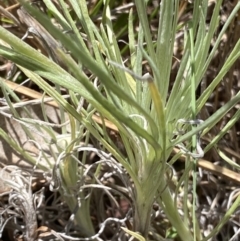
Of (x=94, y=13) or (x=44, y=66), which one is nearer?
(x=44, y=66)

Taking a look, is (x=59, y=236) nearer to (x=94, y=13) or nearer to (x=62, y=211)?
(x=62, y=211)

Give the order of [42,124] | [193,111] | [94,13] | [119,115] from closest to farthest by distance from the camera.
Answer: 1. [119,115]
2. [193,111]
3. [42,124]
4. [94,13]

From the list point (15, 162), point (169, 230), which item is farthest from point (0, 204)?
point (169, 230)

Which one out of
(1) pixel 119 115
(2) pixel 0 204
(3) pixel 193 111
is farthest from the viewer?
(2) pixel 0 204

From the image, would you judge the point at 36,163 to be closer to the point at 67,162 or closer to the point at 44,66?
the point at 67,162

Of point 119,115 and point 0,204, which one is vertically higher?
point 119,115

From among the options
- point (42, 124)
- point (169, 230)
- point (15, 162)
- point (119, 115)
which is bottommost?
point (169, 230)
